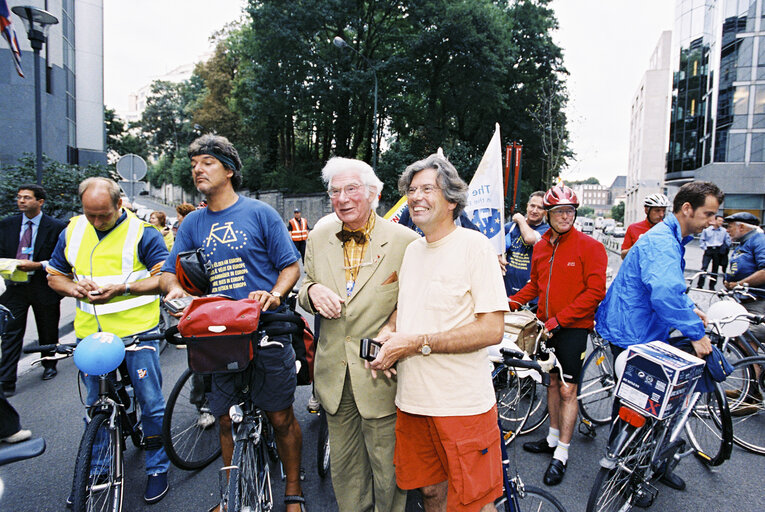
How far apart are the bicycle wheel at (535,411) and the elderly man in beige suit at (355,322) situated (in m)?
1.90

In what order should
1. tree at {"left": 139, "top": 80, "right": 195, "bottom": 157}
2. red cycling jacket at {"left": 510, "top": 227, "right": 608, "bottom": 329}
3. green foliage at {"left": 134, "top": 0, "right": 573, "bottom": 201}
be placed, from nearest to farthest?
1. red cycling jacket at {"left": 510, "top": 227, "right": 608, "bottom": 329}
2. green foliage at {"left": 134, "top": 0, "right": 573, "bottom": 201}
3. tree at {"left": 139, "top": 80, "right": 195, "bottom": 157}

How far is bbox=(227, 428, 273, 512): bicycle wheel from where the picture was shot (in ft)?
6.87

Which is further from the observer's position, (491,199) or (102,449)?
(491,199)

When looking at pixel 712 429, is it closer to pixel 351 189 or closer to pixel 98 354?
pixel 351 189

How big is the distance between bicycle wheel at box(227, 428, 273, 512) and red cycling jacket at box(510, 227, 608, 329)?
89.5 inches

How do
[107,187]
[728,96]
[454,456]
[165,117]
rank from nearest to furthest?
[454,456] < [107,187] < [728,96] < [165,117]

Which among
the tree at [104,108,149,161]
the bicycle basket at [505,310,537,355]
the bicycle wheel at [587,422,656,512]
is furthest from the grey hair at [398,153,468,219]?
the tree at [104,108,149,161]

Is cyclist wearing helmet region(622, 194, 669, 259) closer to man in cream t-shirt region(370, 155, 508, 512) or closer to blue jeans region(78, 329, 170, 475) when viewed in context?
man in cream t-shirt region(370, 155, 508, 512)

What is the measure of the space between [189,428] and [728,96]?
48605 millimetres

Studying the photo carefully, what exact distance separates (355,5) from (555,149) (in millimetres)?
13463

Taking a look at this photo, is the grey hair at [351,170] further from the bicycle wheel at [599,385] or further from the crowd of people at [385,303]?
the bicycle wheel at [599,385]

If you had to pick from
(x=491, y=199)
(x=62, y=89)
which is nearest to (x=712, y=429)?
(x=491, y=199)

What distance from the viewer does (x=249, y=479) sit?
7.46 feet

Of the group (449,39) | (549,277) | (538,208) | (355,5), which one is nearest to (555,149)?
(449,39)
